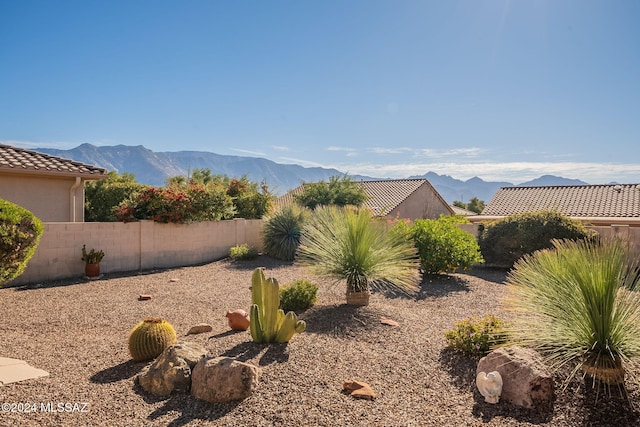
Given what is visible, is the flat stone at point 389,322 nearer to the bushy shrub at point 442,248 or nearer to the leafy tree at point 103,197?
the bushy shrub at point 442,248

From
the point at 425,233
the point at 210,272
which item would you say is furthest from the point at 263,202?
the point at 425,233

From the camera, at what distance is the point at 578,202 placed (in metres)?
24.0

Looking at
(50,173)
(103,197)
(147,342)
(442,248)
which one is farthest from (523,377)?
(103,197)

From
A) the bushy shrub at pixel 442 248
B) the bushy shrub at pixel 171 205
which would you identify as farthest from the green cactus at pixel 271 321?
the bushy shrub at pixel 171 205

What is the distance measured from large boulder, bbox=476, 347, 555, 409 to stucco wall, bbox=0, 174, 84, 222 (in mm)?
12737

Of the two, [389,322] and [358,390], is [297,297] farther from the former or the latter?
[358,390]

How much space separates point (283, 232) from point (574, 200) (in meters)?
20.0

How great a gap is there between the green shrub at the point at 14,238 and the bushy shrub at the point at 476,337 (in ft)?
22.9

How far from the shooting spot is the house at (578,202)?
2108 centimetres

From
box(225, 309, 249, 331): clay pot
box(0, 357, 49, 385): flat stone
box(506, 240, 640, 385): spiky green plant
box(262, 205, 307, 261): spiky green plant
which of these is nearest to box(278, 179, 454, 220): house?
box(262, 205, 307, 261): spiky green plant

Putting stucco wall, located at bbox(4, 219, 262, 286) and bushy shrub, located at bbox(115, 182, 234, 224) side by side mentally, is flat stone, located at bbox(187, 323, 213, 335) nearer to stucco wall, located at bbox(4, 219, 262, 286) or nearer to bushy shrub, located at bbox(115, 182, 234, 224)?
stucco wall, located at bbox(4, 219, 262, 286)

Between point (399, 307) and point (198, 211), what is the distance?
29.2 feet

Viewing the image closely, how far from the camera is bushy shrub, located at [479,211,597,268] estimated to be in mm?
11875

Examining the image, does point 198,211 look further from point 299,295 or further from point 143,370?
point 143,370
